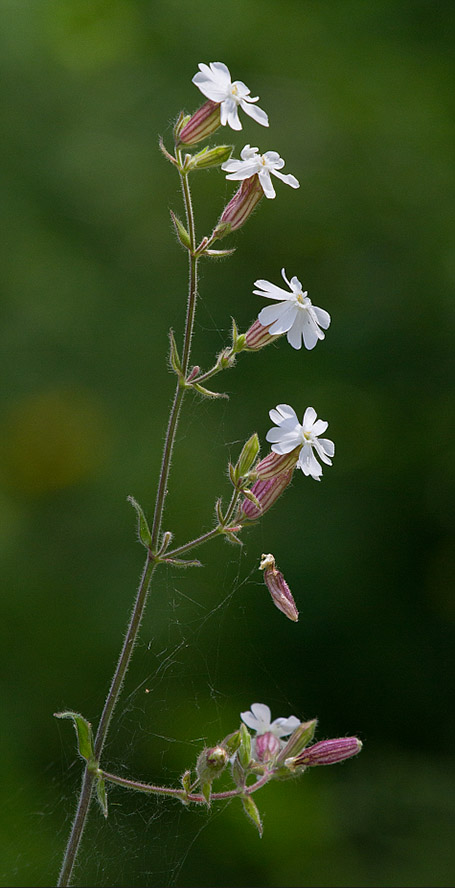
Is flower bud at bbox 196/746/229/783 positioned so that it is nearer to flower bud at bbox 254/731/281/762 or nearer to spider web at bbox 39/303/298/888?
flower bud at bbox 254/731/281/762

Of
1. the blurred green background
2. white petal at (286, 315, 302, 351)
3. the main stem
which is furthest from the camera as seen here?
the blurred green background

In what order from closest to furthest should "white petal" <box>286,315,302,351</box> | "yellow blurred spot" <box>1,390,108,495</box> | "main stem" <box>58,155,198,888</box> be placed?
1. "main stem" <box>58,155,198,888</box>
2. "white petal" <box>286,315,302,351</box>
3. "yellow blurred spot" <box>1,390,108,495</box>

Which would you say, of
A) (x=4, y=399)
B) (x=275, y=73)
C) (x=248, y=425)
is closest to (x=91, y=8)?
(x=275, y=73)

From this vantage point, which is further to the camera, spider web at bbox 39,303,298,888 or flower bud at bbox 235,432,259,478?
spider web at bbox 39,303,298,888

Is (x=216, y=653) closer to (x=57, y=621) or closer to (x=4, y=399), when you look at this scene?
(x=57, y=621)

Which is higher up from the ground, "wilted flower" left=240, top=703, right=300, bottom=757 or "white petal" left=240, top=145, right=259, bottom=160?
"white petal" left=240, top=145, right=259, bottom=160

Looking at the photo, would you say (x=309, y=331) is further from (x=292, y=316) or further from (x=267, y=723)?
(x=267, y=723)

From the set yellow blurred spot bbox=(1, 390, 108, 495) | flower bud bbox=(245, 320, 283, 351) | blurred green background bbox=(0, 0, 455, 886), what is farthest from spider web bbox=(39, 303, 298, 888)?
flower bud bbox=(245, 320, 283, 351)

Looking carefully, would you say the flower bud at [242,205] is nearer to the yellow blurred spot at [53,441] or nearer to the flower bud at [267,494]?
the flower bud at [267,494]
